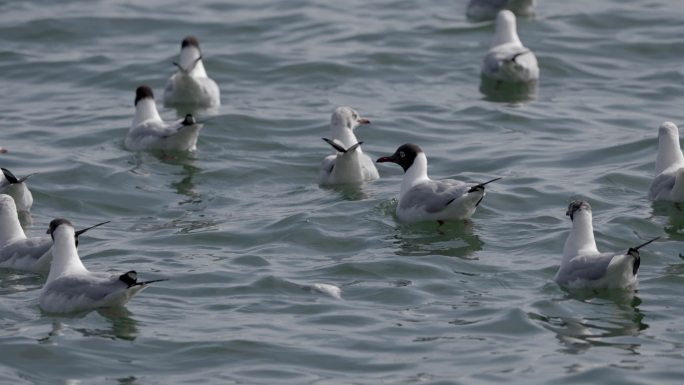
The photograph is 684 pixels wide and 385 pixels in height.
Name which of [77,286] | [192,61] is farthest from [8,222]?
[192,61]

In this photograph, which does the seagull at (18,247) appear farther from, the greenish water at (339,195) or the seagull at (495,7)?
the seagull at (495,7)

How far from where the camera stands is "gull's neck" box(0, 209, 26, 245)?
14.7 meters

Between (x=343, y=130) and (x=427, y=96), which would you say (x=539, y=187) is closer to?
(x=343, y=130)

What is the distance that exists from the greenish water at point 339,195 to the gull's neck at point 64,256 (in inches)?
17.4

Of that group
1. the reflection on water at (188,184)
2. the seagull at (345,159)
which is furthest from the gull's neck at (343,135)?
the reflection on water at (188,184)

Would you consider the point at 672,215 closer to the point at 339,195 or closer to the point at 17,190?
the point at 339,195

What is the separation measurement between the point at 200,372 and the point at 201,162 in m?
7.48

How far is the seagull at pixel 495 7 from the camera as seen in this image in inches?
1032

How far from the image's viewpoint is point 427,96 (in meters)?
22.1

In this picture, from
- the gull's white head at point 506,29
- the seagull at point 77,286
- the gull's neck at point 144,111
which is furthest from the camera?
the gull's white head at point 506,29

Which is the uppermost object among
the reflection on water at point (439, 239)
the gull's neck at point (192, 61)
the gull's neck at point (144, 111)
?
the gull's neck at point (192, 61)

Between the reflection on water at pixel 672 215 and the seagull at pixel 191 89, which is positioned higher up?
the seagull at pixel 191 89

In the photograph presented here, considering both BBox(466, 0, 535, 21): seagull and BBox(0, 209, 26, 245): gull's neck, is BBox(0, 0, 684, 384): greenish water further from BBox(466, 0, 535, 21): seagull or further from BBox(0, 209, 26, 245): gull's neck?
BBox(0, 209, 26, 245): gull's neck

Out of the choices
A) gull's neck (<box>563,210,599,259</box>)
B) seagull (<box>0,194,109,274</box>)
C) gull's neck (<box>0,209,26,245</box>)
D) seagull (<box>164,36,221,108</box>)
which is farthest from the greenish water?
gull's neck (<box>0,209,26,245</box>)
